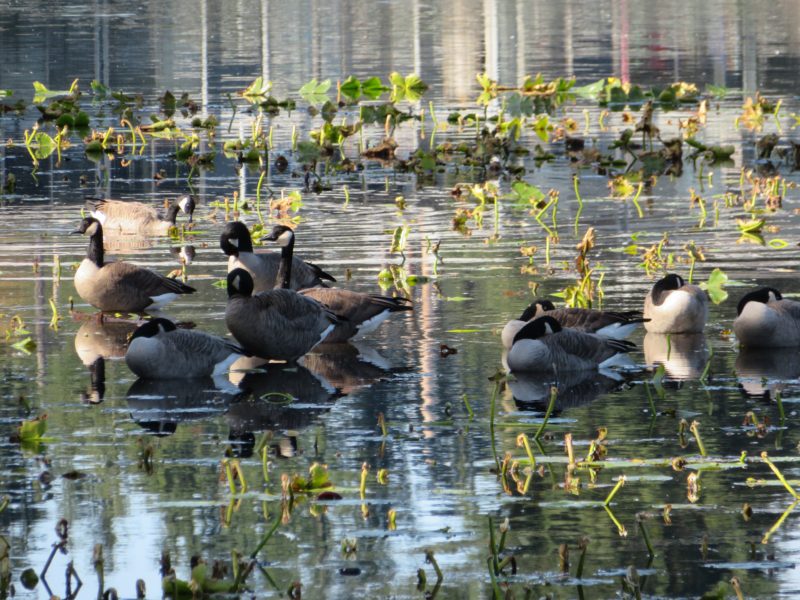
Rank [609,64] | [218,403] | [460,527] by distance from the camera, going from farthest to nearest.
→ [609,64] < [218,403] < [460,527]

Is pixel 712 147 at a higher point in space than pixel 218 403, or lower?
higher

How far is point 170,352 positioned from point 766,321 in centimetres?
491

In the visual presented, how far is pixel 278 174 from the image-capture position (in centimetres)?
2575

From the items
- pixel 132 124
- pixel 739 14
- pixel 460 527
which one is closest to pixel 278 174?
pixel 132 124

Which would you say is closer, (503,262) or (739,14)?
Result: (503,262)

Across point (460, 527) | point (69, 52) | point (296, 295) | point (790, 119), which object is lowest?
point (460, 527)

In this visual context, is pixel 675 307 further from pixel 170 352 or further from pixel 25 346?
pixel 25 346

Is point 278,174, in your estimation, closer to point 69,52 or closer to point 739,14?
point 69,52

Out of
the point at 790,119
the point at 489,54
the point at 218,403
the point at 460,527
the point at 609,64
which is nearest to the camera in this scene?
the point at 460,527

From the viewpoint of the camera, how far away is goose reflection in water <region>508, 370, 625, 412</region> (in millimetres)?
12492

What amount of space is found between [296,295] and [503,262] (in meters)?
4.55

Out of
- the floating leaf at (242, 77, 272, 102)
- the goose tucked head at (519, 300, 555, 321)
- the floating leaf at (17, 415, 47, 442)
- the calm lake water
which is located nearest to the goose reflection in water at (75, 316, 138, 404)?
the calm lake water

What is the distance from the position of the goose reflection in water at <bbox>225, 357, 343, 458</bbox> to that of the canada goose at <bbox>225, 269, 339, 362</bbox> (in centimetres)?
20

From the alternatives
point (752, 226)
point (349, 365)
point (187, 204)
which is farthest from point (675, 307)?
point (187, 204)
